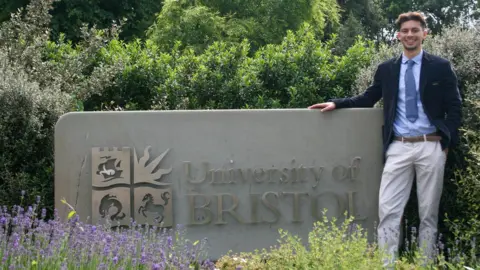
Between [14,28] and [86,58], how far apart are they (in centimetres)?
85

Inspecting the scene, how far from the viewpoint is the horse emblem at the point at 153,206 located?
5230 mm

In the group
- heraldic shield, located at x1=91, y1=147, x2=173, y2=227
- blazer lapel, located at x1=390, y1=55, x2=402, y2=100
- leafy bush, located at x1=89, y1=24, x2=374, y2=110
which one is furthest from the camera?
leafy bush, located at x1=89, y1=24, x2=374, y2=110

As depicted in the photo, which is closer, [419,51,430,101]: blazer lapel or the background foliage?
[419,51,430,101]: blazer lapel

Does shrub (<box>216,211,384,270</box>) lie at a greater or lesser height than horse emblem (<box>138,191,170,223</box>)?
lesser

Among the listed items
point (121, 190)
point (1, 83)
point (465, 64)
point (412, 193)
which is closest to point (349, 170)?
point (412, 193)

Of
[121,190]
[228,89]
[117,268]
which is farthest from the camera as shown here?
[228,89]

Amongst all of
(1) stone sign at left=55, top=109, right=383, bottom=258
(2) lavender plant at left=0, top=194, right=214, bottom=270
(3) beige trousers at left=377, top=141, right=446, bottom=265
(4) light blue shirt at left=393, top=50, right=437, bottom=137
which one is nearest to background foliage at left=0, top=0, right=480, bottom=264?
(3) beige trousers at left=377, top=141, right=446, bottom=265

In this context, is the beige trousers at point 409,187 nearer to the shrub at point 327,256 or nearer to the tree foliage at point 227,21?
the shrub at point 327,256

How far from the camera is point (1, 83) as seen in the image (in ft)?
18.2

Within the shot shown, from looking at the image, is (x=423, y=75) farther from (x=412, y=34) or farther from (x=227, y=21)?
(x=227, y=21)

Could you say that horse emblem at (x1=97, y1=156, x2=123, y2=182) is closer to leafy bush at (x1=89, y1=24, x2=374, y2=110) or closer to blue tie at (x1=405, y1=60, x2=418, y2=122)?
leafy bush at (x1=89, y1=24, x2=374, y2=110)

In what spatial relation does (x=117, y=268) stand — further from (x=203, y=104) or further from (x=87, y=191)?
(x=203, y=104)

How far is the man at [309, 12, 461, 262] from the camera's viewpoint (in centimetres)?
477

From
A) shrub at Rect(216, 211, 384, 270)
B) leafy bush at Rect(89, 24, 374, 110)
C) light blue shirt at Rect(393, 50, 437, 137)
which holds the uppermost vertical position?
leafy bush at Rect(89, 24, 374, 110)
